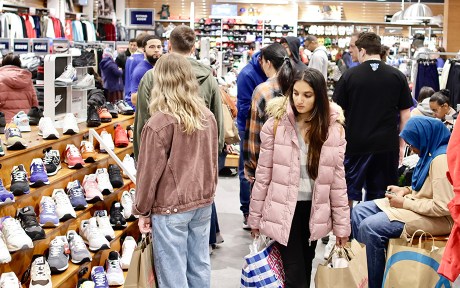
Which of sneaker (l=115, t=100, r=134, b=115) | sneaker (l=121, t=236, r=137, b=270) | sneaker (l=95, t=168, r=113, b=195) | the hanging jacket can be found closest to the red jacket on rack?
sneaker (l=121, t=236, r=137, b=270)

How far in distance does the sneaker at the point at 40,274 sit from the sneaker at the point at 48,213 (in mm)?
242

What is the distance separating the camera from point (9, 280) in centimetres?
340

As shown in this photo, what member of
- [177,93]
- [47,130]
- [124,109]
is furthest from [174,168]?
[124,109]

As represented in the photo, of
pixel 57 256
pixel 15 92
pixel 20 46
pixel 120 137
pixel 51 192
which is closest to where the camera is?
pixel 57 256

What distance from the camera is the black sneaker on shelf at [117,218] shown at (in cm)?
460

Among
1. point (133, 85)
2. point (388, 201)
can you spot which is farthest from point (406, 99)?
point (133, 85)

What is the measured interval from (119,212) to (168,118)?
1.50 meters

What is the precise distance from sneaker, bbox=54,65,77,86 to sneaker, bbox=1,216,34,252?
1.54 m

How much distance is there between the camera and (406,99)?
202 inches

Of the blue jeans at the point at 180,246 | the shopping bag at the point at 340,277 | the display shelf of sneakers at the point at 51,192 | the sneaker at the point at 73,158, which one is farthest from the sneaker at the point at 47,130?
the shopping bag at the point at 340,277

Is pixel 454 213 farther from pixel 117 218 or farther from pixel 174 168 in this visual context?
pixel 117 218

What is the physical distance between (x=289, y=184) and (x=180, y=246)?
630 millimetres

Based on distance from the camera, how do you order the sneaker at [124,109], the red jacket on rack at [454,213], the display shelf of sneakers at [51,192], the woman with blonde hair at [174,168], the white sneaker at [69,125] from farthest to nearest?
1. the sneaker at [124,109]
2. the white sneaker at [69,125]
3. the display shelf of sneakers at [51,192]
4. the woman with blonde hair at [174,168]
5. the red jacket on rack at [454,213]

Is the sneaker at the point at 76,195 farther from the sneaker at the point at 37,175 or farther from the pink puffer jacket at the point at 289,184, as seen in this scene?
the pink puffer jacket at the point at 289,184
